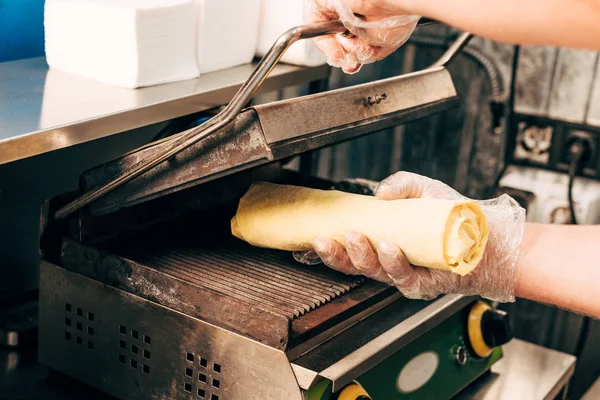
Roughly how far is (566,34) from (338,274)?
0.62 meters

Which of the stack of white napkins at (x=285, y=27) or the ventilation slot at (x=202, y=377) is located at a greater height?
the stack of white napkins at (x=285, y=27)

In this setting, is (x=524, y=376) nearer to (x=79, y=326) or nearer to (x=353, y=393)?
(x=353, y=393)

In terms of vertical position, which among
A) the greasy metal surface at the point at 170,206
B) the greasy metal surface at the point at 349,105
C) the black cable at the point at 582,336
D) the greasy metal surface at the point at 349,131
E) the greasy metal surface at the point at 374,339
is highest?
the greasy metal surface at the point at 349,105

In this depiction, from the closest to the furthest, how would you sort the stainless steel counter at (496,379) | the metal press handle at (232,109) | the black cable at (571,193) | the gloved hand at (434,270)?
the metal press handle at (232,109) → the gloved hand at (434,270) → the stainless steel counter at (496,379) → the black cable at (571,193)

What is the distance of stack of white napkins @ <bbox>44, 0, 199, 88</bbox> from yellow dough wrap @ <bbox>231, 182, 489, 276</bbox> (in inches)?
14.1

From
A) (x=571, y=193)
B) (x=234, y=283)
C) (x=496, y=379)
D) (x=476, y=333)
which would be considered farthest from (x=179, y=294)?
(x=571, y=193)

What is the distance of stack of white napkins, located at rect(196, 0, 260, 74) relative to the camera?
160 centimetres

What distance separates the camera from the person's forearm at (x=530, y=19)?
88 cm

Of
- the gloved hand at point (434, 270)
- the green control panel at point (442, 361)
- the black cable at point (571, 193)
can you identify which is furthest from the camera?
the black cable at point (571, 193)

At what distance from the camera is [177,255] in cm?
134

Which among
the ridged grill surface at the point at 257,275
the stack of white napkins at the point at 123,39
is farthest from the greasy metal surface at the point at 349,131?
the stack of white napkins at the point at 123,39

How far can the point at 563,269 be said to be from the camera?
4.25ft

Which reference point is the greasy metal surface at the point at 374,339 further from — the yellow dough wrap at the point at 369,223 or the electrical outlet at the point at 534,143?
the electrical outlet at the point at 534,143

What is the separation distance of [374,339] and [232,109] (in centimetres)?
48
